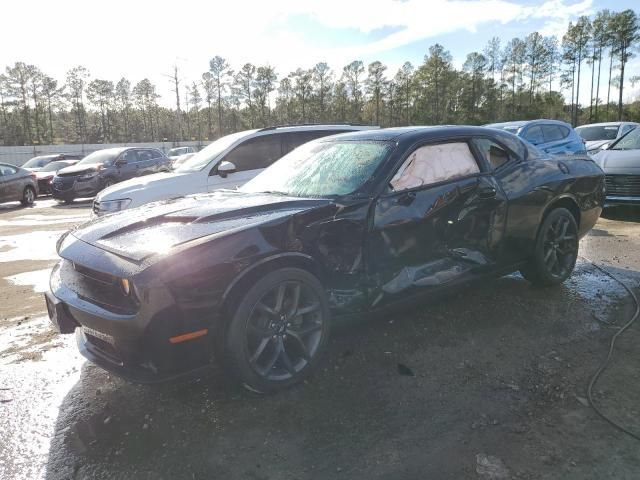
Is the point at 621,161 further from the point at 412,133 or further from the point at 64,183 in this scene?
the point at 64,183

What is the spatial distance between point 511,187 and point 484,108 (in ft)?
249

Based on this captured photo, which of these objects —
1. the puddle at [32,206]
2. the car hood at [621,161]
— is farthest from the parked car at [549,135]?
the puddle at [32,206]

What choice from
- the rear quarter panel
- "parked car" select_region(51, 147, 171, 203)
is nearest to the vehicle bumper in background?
the rear quarter panel

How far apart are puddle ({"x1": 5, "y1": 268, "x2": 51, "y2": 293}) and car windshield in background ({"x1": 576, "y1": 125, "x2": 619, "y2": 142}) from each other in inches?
561

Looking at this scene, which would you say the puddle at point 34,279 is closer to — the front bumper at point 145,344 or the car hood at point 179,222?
the car hood at point 179,222

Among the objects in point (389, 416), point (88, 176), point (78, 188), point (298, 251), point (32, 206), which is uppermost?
point (88, 176)

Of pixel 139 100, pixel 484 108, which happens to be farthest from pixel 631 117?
pixel 139 100

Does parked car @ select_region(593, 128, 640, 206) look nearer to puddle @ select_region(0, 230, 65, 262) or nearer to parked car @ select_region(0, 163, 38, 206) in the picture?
puddle @ select_region(0, 230, 65, 262)

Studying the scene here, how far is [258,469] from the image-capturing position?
2.36m

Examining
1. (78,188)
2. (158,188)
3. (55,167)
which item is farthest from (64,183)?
(158,188)

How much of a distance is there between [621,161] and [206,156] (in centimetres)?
736

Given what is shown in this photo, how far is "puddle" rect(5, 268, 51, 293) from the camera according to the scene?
565 centimetres

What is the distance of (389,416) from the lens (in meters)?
2.77

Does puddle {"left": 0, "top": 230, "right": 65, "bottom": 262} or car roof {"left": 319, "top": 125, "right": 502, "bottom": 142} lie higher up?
car roof {"left": 319, "top": 125, "right": 502, "bottom": 142}
